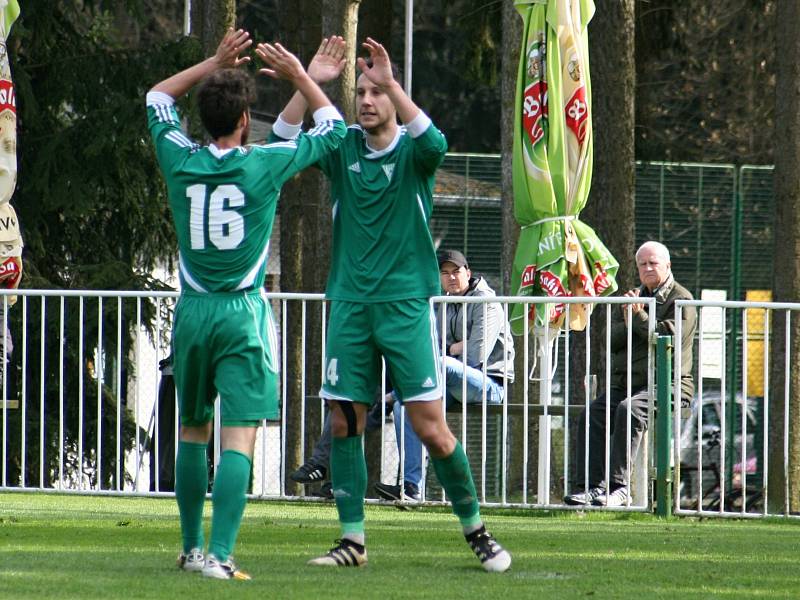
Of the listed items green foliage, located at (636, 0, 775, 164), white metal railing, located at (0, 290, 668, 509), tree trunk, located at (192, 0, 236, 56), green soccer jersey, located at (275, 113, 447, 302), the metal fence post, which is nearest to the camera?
green soccer jersey, located at (275, 113, 447, 302)

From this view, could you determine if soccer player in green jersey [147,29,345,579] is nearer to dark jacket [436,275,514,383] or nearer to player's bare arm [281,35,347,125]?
player's bare arm [281,35,347,125]

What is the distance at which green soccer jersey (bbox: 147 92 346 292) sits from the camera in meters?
6.26

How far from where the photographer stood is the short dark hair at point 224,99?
20.5 ft

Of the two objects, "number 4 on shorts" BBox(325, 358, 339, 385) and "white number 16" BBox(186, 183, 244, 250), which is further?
"number 4 on shorts" BBox(325, 358, 339, 385)

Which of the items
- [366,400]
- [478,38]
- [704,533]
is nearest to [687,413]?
[704,533]

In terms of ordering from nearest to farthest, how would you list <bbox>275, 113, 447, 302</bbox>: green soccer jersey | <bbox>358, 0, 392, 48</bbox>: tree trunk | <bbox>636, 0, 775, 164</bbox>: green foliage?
<bbox>275, 113, 447, 302</bbox>: green soccer jersey < <bbox>358, 0, 392, 48</bbox>: tree trunk < <bbox>636, 0, 775, 164</bbox>: green foliage

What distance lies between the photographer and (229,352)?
20.5ft

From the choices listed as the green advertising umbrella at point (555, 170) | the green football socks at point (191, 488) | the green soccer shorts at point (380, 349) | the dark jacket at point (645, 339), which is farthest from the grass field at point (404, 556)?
the green advertising umbrella at point (555, 170)

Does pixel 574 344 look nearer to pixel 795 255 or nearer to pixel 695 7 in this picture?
pixel 795 255

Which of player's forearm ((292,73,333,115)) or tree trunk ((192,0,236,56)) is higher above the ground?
tree trunk ((192,0,236,56))

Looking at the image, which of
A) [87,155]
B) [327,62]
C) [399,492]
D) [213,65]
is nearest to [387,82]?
[327,62]

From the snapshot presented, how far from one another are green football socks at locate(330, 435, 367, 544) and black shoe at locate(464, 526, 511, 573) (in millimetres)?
477

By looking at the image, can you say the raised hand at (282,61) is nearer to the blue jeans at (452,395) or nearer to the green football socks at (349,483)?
the green football socks at (349,483)

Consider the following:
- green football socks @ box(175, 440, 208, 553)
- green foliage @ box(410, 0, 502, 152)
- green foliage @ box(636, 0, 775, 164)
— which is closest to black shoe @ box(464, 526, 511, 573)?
green football socks @ box(175, 440, 208, 553)
